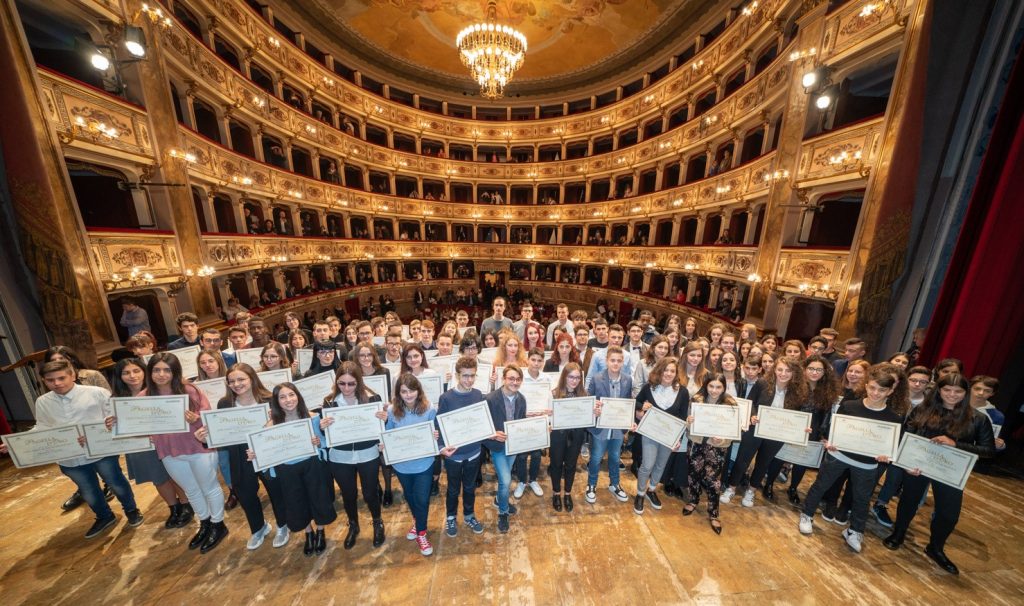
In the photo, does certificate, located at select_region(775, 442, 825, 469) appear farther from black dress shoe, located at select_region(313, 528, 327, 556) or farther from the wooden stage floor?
black dress shoe, located at select_region(313, 528, 327, 556)

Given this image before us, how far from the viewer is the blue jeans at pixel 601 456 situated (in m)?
5.02

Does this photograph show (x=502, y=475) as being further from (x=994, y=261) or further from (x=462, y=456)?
(x=994, y=261)

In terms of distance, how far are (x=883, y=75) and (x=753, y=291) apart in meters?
7.07

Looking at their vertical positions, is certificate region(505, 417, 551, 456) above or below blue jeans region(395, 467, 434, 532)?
above

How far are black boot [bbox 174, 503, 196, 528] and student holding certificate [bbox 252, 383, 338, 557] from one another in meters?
1.85

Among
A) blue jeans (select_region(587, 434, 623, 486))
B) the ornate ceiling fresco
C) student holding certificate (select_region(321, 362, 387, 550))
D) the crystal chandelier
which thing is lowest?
blue jeans (select_region(587, 434, 623, 486))

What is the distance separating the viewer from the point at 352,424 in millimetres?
3873

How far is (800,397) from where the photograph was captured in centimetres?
460

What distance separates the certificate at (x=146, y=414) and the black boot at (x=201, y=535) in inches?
61.6

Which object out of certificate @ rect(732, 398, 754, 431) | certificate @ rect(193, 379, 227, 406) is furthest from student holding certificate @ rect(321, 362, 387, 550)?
certificate @ rect(732, 398, 754, 431)

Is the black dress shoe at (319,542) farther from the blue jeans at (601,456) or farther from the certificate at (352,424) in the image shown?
the blue jeans at (601,456)

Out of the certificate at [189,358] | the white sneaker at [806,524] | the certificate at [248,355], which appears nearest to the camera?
the white sneaker at [806,524]

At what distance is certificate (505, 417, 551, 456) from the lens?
430cm

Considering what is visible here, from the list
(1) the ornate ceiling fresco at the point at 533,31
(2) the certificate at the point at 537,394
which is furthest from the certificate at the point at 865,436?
(1) the ornate ceiling fresco at the point at 533,31
